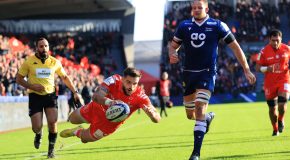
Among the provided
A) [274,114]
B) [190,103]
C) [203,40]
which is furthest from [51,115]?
[274,114]

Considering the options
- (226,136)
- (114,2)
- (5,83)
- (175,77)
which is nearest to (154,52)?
(114,2)

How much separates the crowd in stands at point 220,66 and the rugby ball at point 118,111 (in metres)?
42.9

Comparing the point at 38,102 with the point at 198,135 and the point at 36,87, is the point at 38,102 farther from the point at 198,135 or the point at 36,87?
the point at 198,135

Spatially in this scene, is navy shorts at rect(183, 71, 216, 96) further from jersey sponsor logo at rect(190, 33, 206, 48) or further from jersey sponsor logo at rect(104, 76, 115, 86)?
jersey sponsor logo at rect(104, 76, 115, 86)

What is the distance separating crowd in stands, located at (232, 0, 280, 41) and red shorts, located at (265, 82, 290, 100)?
43.4 m

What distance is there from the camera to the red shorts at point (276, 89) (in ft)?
46.9

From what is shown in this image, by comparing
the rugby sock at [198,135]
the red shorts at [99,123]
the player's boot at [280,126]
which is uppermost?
the rugby sock at [198,135]

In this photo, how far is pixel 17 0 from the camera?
49.9 m

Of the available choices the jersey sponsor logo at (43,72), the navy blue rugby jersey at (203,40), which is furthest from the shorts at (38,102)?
the navy blue rugby jersey at (203,40)

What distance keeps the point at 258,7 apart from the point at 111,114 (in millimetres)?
54105

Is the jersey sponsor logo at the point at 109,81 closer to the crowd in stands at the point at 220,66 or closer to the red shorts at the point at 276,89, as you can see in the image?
the red shorts at the point at 276,89

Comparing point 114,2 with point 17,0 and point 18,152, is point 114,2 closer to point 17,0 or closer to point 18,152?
point 17,0

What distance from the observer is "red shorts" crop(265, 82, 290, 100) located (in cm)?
1429

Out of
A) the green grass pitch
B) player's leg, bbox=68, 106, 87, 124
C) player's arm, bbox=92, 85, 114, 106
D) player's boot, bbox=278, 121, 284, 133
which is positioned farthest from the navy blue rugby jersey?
player's boot, bbox=278, 121, 284, 133
